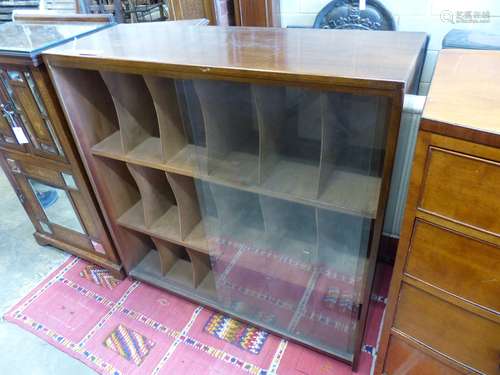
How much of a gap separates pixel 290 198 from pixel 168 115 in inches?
17.8

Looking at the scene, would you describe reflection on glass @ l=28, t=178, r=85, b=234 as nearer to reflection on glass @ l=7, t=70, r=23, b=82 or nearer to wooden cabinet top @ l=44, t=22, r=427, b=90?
reflection on glass @ l=7, t=70, r=23, b=82

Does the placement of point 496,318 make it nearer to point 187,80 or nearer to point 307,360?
point 307,360

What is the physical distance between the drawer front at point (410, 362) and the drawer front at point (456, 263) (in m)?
0.25

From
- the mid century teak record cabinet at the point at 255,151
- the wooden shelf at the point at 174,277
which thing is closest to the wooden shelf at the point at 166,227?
the mid century teak record cabinet at the point at 255,151

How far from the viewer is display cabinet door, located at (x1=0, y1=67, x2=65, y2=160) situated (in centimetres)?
115

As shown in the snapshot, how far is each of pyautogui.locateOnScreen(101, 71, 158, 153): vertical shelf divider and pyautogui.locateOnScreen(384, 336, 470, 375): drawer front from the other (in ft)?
3.26

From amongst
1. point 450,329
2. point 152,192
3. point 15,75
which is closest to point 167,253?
point 152,192

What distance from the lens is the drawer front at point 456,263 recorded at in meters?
0.65

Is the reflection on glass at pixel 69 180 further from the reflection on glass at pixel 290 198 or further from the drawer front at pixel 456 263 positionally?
the drawer front at pixel 456 263

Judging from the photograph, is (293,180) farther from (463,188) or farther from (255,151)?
(463,188)

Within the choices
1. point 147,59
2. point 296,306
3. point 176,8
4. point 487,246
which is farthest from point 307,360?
point 176,8

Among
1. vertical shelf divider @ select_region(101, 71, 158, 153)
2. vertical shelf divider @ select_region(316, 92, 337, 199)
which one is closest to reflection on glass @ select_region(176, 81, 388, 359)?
vertical shelf divider @ select_region(316, 92, 337, 199)

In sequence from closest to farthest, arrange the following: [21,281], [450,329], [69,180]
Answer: [450,329] < [69,180] < [21,281]

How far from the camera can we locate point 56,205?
158 centimetres
